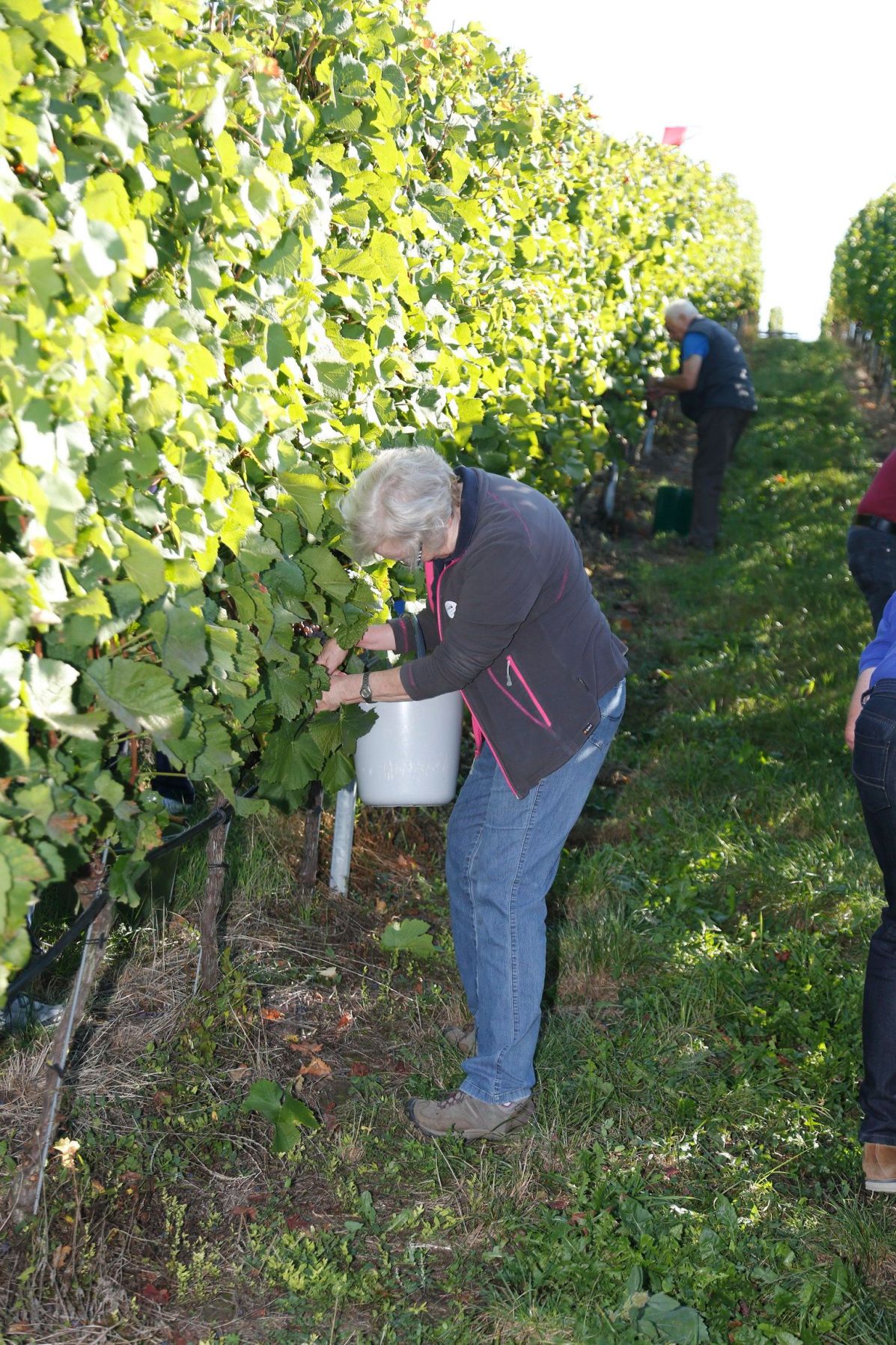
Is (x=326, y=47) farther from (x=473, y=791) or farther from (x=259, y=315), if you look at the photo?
(x=473, y=791)

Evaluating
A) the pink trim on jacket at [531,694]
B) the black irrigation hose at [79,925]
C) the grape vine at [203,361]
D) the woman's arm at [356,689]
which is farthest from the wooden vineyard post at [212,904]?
the pink trim on jacket at [531,694]

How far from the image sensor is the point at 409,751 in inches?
132

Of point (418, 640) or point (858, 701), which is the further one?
point (418, 640)

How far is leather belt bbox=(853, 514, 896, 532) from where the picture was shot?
14.8ft

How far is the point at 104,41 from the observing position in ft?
6.07

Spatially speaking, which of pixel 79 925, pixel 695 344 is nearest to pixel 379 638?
pixel 79 925

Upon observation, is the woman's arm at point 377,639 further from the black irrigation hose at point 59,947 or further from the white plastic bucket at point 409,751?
the black irrigation hose at point 59,947

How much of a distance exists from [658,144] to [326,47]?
29.5 ft

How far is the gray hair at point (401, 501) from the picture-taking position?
8.71ft

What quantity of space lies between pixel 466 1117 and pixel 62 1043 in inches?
40.5

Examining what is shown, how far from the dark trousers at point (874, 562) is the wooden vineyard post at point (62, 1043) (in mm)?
3051

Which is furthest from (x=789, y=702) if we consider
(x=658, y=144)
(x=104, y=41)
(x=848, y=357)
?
(x=848, y=357)

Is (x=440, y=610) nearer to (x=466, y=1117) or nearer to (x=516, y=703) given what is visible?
(x=516, y=703)

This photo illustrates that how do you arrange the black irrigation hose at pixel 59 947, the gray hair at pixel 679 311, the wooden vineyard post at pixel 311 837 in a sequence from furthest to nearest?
1. the gray hair at pixel 679 311
2. the wooden vineyard post at pixel 311 837
3. the black irrigation hose at pixel 59 947
